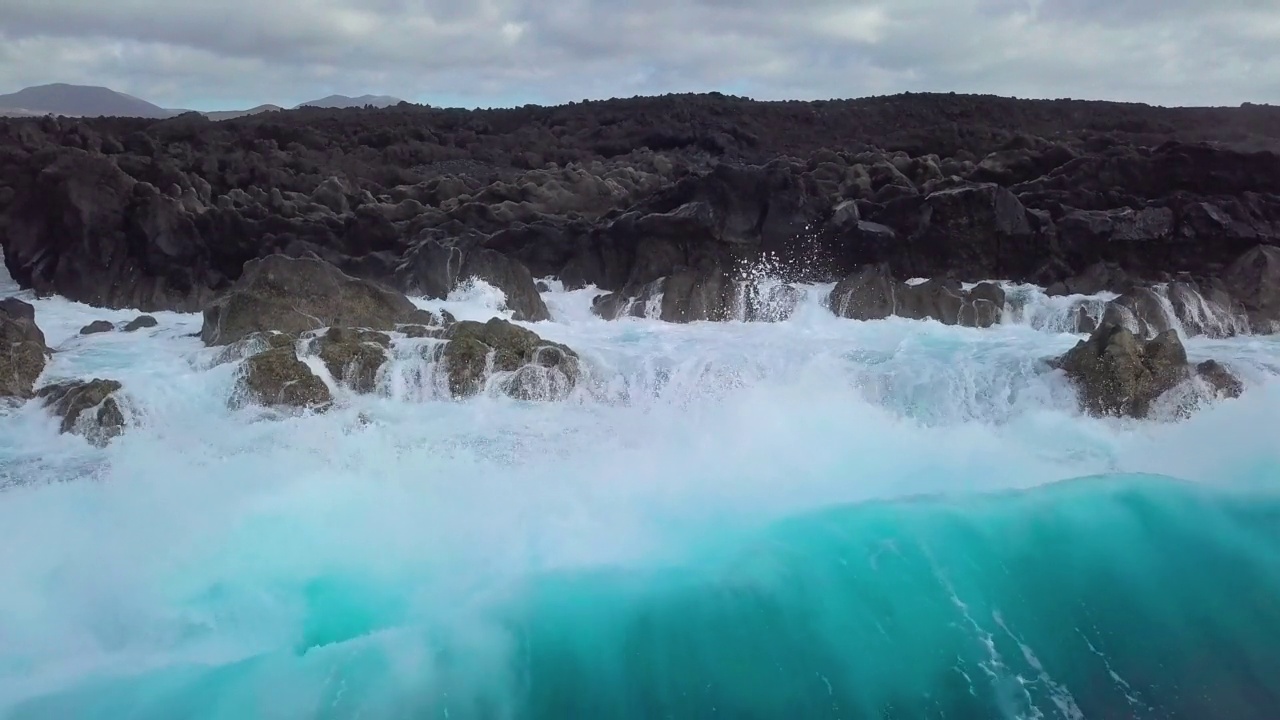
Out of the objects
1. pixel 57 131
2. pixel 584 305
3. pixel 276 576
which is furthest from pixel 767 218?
pixel 57 131

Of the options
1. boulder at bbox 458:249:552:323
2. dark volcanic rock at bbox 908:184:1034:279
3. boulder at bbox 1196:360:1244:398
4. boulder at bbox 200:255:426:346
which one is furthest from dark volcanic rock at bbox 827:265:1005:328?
boulder at bbox 200:255:426:346

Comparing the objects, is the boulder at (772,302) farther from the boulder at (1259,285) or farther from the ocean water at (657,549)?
the boulder at (1259,285)

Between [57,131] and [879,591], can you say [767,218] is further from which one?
[57,131]

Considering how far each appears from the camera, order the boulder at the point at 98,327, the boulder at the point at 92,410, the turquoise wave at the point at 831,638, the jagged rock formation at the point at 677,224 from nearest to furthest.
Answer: the turquoise wave at the point at 831,638
the boulder at the point at 92,410
the boulder at the point at 98,327
the jagged rock formation at the point at 677,224

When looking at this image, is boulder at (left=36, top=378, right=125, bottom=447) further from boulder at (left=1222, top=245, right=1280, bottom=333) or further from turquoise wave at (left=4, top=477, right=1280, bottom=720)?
boulder at (left=1222, top=245, right=1280, bottom=333)

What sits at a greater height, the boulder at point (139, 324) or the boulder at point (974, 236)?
the boulder at point (974, 236)

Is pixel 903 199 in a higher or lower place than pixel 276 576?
higher

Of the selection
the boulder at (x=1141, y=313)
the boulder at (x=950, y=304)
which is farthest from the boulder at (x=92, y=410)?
the boulder at (x=1141, y=313)
